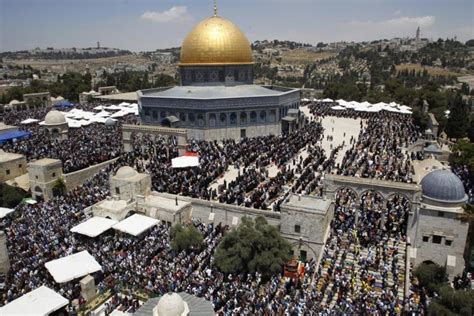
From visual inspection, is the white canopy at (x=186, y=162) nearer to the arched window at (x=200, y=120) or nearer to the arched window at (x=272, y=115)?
the arched window at (x=200, y=120)

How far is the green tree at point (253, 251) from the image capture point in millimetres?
13904

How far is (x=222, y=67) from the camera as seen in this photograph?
3434cm

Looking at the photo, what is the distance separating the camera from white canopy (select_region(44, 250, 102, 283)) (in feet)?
43.1

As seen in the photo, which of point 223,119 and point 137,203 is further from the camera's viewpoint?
point 223,119

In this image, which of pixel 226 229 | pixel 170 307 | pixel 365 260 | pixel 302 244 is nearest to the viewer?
pixel 170 307

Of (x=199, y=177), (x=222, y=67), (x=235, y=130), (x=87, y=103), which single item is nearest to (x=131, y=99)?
(x=87, y=103)

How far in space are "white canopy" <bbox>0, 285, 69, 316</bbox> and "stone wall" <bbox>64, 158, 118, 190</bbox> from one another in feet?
36.5

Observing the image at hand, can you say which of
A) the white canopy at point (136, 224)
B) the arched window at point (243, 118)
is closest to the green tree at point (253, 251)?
the white canopy at point (136, 224)

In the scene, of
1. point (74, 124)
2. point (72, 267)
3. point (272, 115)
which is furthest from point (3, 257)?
point (272, 115)

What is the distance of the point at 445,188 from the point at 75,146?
24158mm

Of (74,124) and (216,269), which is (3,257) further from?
(74,124)

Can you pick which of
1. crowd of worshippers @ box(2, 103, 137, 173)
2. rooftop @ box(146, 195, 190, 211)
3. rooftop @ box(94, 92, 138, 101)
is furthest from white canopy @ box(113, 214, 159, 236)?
rooftop @ box(94, 92, 138, 101)

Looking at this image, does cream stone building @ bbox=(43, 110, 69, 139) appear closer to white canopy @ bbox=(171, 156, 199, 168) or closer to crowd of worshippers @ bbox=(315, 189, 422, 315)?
white canopy @ bbox=(171, 156, 199, 168)

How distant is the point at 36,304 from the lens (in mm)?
11734
